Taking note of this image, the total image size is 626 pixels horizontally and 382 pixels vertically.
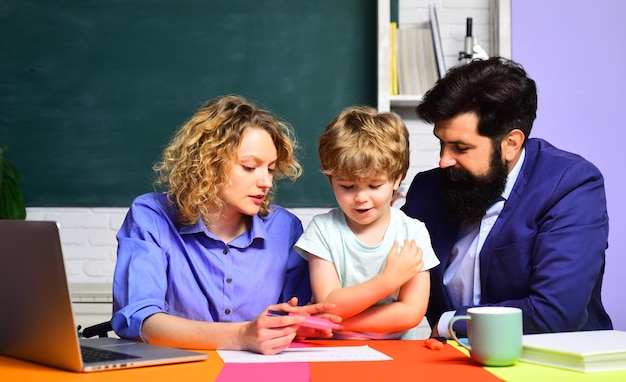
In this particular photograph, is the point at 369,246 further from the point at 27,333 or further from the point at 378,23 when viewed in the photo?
the point at 378,23

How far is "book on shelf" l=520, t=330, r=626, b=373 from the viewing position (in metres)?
1.34

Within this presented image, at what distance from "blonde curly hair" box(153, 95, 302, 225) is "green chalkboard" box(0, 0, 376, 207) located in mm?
1604

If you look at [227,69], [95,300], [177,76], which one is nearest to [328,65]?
[227,69]

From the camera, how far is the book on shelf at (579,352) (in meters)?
1.34

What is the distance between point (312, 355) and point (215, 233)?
567mm

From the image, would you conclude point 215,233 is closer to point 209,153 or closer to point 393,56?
point 209,153

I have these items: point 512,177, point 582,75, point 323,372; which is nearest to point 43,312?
point 323,372

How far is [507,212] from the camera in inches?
Answer: 82.4

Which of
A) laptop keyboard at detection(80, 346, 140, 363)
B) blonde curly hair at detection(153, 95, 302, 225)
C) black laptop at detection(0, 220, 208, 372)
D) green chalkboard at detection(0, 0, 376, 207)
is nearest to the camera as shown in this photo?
black laptop at detection(0, 220, 208, 372)

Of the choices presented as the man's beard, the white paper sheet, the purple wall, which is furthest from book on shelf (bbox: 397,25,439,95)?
the white paper sheet

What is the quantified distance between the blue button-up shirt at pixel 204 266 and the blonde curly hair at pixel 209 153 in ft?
0.18

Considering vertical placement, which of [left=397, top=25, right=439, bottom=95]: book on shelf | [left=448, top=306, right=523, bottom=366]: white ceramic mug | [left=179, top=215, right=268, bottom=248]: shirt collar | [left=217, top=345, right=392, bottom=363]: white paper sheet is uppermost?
[left=397, top=25, right=439, bottom=95]: book on shelf

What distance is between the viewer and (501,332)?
1370 mm

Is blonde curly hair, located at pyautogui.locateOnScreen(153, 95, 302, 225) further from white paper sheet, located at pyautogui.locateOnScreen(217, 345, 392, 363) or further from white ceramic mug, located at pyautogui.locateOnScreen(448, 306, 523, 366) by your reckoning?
white ceramic mug, located at pyautogui.locateOnScreen(448, 306, 523, 366)
